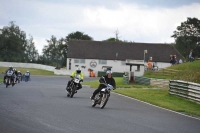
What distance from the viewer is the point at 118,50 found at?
107 m

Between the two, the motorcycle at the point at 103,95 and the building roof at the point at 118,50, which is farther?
the building roof at the point at 118,50

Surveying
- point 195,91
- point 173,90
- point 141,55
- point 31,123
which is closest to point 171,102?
point 195,91

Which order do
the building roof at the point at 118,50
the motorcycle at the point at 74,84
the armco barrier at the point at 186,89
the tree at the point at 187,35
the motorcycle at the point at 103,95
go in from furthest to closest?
the tree at the point at 187,35 < the building roof at the point at 118,50 < the motorcycle at the point at 74,84 < the armco barrier at the point at 186,89 < the motorcycle at the point at 103,95

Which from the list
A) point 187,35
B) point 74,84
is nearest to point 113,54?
point 187,35

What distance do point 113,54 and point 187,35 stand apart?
22807 millimetres

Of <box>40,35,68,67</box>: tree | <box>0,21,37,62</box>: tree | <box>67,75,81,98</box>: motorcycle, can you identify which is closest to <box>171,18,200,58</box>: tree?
<box>40,35,68,67</box>: tree

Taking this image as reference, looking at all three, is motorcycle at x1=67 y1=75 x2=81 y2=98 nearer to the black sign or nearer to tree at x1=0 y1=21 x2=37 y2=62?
the black sign

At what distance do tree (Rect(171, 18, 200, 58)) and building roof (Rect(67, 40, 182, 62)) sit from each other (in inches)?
442

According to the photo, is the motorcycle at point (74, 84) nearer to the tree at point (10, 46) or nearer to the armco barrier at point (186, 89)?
the armco barrier at point (186, 89)

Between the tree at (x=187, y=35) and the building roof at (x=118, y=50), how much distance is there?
11215 millimetres

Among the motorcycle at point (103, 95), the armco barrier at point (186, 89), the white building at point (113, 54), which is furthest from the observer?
→ the white building at point (113, 54)

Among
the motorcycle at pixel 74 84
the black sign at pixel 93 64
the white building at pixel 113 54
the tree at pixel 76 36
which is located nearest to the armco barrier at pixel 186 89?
the motorcycle at pixel 74 84

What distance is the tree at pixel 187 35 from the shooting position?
4572 inches

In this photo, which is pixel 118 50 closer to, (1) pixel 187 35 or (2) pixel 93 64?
(2) pixel 93 64
